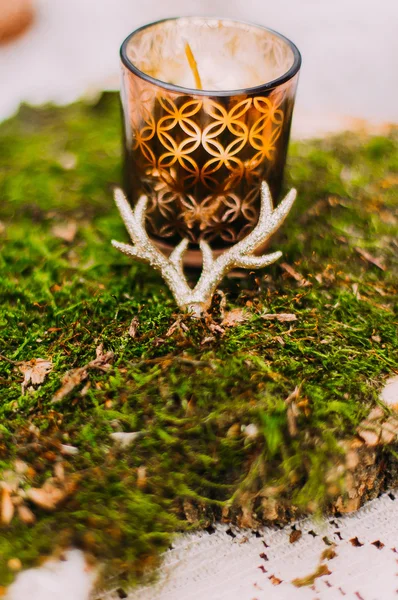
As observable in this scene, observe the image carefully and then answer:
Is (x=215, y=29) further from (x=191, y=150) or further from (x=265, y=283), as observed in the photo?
(x=265, y=283)

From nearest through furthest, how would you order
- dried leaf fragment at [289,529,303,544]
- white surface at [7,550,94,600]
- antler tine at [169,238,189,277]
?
white surface at [7,550,94,600], dried leaf fragment at [289,529,303,544], antler tine at [169,238,189,277]

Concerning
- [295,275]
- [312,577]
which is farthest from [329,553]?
[295,275]

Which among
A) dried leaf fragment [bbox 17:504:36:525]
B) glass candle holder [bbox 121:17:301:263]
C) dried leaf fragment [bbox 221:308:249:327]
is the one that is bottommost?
dried leaf fragment [bbox 17:504:36:525]

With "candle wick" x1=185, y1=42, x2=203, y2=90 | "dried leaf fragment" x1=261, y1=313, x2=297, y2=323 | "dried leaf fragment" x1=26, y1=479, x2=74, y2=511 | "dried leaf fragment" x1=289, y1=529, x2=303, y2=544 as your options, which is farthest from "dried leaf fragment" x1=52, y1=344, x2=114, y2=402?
"candle wick" x1=185, y1=42, x2=203, y2=90

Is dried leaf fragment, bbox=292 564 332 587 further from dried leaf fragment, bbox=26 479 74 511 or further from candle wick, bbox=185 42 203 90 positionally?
candle wick, bbox=185 42 203 90

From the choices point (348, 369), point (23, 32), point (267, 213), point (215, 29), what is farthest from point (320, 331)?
point (23, 32)

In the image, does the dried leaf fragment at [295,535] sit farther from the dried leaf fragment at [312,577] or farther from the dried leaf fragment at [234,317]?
the dried leaf fragment at [234,317]
